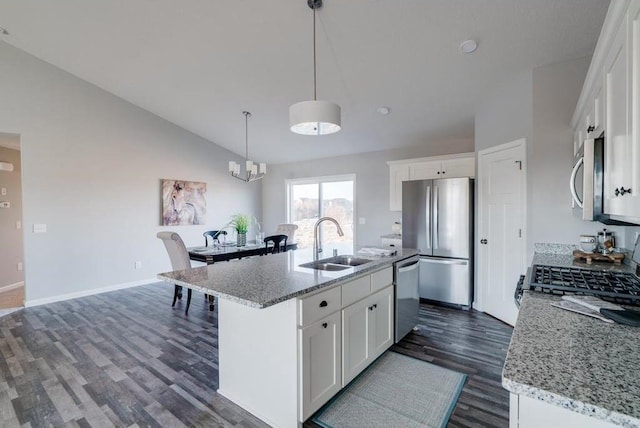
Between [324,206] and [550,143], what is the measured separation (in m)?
4.33

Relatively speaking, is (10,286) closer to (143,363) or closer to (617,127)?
(143,363)

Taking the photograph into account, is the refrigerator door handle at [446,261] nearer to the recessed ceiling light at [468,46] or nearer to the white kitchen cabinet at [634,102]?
the recessed ceiling light at [468,46]

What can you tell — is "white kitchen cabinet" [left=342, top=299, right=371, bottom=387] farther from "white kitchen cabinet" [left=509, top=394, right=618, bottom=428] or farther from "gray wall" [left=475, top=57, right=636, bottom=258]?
"gray wall" [left=475, top=57, right=636, bottom=258]

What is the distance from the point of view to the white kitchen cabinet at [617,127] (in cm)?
106

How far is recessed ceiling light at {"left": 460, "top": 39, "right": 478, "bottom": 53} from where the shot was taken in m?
2.83

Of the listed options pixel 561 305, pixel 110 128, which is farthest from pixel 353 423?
pixel 110 128

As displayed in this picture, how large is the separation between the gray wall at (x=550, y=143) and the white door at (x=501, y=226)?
0.46ft

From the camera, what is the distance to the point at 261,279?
1989 mm

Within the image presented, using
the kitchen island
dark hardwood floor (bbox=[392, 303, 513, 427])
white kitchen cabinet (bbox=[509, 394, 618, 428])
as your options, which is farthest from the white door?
white kitchen cabinet (bbox=[509, 394, 618, 428])

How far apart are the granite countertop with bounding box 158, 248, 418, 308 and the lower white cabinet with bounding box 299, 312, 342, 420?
0.82 feet

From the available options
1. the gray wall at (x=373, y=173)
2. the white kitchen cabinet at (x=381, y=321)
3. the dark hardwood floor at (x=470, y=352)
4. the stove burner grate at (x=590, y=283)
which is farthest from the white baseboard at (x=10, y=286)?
the stove burner grate at (x=590, y=283)

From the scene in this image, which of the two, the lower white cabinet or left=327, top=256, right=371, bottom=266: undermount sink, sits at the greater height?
left=327, top=256, right=371, bottom=266: undermount sink

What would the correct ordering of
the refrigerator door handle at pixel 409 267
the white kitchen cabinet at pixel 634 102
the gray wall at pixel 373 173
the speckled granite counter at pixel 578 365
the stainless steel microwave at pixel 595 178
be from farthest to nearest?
the gray wall at pixel 373 173 → the refrigerator door handle at pixel 409 267 → the stainless steel microwave at pixel 595 178 → the white kitchen cabinet at pixel 634 102 → the speckled granite counter at pixel 578 365

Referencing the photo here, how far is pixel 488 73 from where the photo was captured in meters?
3.30
